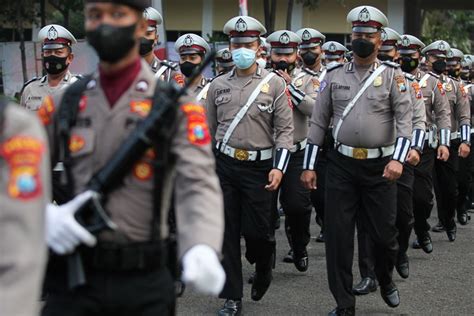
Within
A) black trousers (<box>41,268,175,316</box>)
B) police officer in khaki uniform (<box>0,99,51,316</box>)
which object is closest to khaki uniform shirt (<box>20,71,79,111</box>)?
black trousers (<box>41,268,175,316</box>)

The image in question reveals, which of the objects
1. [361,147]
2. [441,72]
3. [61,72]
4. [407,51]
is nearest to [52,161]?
[361,147]

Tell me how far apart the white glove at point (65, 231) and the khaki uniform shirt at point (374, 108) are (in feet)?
12.8

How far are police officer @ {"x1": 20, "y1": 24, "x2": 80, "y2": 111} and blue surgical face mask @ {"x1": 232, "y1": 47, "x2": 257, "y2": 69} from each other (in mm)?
1428

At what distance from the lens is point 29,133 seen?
2.76m

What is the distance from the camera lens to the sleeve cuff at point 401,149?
270 inches

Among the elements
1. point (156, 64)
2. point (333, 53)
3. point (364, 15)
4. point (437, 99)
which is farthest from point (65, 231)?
point (333, 53)

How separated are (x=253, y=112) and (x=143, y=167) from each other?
3.84 m

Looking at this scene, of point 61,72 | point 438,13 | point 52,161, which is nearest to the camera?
point 52,161

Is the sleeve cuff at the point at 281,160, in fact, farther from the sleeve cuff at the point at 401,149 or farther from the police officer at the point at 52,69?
the police officer at the point at 52,69

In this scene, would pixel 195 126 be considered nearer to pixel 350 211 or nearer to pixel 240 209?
pixel 350 211

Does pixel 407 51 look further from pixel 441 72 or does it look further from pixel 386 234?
pixel 386 234

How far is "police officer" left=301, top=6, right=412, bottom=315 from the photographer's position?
7.05 metres

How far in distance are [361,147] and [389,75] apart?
0.55 m

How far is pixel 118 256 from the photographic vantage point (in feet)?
11.6
